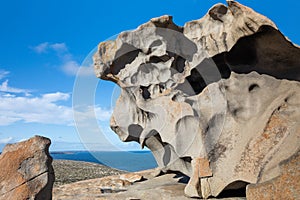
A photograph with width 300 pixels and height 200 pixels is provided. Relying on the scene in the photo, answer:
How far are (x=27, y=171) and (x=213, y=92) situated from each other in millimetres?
4778

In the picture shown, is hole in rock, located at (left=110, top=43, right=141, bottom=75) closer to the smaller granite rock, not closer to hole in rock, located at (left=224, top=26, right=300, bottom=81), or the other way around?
hole in rock, located at (left=224, top=26, right=300, bottom=81)

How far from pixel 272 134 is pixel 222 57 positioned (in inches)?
93.9

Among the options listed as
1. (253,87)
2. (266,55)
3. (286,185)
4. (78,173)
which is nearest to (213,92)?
(253,87)

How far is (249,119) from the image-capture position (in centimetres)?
715

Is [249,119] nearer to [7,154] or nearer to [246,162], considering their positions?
[246,162]

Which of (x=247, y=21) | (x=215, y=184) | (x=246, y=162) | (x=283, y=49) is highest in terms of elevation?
(x=247, y=21)

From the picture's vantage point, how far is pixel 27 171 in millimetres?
6172

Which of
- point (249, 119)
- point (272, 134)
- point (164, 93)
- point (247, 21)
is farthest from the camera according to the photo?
point (164, 93)

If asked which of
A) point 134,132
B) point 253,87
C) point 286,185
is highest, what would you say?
point 253,87

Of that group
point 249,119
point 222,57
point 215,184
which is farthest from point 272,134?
point 222,57

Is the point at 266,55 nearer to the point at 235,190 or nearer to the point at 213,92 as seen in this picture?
the point at 213,92

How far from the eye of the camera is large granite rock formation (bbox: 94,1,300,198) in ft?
21.5

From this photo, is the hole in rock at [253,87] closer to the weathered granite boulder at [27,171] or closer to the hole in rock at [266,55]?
the hole in rock at [266,55]

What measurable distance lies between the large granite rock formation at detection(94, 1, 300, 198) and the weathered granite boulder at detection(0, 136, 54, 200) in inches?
139
